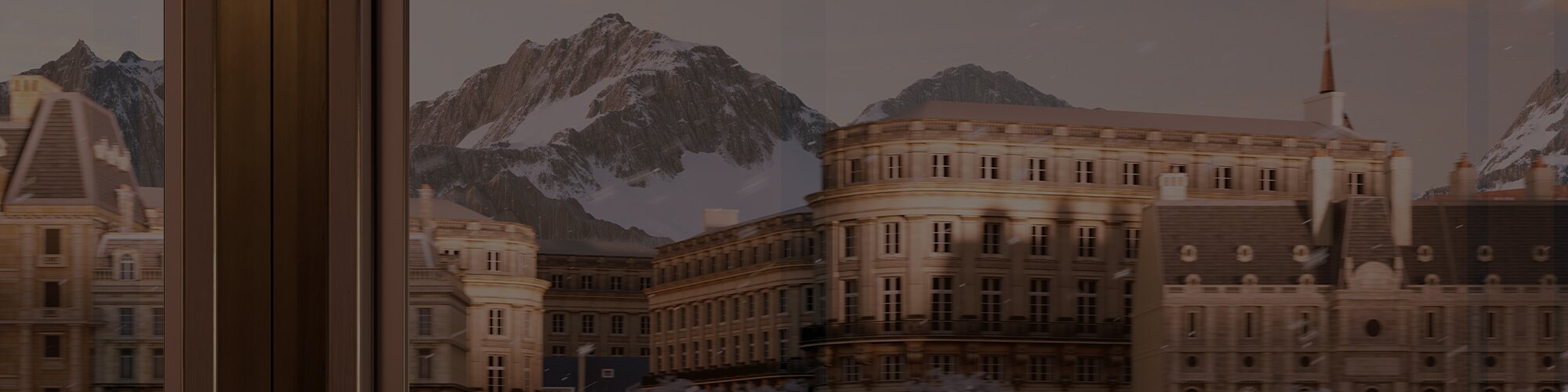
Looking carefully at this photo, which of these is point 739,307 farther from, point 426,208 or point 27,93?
point 27,93

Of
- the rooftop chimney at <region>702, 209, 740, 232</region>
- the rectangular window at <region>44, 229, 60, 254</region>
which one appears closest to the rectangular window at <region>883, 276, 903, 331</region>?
the rooftop chimney at <region>702, 209, 740, 232</region>

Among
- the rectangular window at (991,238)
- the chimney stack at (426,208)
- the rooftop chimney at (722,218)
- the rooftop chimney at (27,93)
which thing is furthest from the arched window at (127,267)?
the rectangular window at (991,238)

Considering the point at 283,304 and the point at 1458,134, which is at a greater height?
the point at 1458,134

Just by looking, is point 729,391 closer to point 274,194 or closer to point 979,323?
point 979,323

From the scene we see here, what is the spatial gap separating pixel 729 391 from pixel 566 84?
2.53 ft

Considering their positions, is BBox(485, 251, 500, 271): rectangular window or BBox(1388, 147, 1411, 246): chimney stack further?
BBox(485, 251, 500, 271): rectangular window

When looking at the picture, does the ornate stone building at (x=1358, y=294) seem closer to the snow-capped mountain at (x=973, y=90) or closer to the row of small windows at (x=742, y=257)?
the snow-capped mountain at (x=973, y=90)

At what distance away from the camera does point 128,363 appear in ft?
8.13

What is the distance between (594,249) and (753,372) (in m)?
0.44

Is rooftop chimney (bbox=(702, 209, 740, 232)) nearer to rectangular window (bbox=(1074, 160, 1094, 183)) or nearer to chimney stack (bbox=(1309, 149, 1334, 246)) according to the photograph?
rectangular window (bbox=(1074, 160, 1094, 183))

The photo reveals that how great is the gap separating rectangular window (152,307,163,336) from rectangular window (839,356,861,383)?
145 centimetres

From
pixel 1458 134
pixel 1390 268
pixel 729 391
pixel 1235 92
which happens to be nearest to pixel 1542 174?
pixel 1458 134

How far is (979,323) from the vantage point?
2.55 meters

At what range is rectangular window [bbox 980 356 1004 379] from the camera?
2.55 metres
